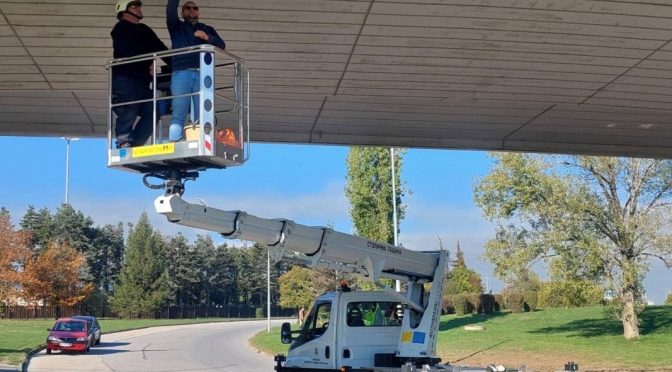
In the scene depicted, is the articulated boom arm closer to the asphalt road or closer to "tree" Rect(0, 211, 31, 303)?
the asphalt road

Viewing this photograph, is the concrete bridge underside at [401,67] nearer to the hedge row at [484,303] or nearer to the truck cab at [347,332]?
the truck cab at [347,332]

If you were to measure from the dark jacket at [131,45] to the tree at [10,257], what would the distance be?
7104cm

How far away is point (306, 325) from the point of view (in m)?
13.4

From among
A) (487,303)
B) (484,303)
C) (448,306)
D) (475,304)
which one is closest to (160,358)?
(448,306)

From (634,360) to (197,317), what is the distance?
91592 millimetres

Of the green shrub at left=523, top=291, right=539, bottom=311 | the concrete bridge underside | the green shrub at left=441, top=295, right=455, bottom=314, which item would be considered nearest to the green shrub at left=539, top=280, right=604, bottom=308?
the concrete bridge underside

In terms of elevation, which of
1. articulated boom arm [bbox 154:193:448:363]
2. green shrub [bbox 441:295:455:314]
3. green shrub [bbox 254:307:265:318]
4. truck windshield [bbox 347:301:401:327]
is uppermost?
articulated boom arm [bbox 154:193:448:363]

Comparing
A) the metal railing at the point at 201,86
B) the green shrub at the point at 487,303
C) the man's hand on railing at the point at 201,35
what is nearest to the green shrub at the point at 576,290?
the green shrub at the point at 487,303

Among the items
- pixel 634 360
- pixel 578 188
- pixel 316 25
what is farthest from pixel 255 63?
pixel 578 188

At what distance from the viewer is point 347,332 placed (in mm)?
12852

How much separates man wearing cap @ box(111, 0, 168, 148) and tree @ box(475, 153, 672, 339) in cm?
2656

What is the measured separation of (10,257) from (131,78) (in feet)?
235

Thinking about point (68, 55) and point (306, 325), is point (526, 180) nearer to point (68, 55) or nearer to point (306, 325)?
point (306, 325)

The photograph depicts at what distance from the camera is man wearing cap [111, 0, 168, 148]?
734 cm
